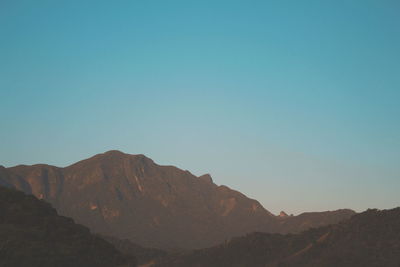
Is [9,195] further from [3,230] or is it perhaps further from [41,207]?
[3,230]

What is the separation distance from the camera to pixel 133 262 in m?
73.4

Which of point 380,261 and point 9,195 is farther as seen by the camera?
point 380,261

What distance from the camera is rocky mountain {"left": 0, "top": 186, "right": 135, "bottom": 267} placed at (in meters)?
61.6

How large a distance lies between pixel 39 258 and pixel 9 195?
923 inches

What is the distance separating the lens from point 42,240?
67312 mm

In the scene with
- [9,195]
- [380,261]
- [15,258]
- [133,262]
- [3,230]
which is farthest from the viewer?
[380,261]

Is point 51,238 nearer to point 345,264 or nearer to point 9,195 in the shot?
point 9,195

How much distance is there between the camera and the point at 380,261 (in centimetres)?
19462

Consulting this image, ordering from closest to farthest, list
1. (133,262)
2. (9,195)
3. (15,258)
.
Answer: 1. (15,258)
2. (133,262)
3. (9,195)

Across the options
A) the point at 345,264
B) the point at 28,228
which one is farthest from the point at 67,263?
the point at 345,264

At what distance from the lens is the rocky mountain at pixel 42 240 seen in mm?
61550

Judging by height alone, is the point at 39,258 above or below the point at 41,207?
below

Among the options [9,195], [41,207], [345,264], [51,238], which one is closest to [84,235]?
[51,238]

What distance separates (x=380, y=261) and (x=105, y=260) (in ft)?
514
